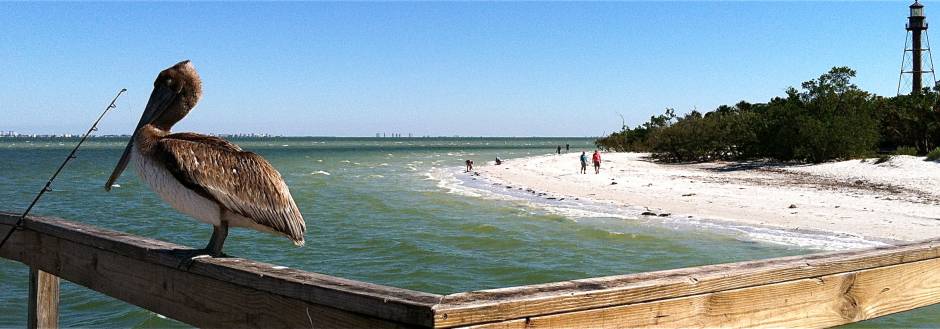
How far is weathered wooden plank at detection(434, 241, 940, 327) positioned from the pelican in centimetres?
171

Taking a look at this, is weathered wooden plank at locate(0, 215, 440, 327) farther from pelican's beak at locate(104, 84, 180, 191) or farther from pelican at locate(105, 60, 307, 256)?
pelican's beak at locate(104, 84, 180, 191)

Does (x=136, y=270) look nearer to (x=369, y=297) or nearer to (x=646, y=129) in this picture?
(x=369, y=297)

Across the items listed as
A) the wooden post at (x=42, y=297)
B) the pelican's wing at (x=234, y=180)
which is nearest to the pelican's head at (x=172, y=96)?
the pelican's wing at (x=234, y=180)

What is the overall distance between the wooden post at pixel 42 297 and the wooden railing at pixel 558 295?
1.07 meters

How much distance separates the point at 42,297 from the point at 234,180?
1.67 metres

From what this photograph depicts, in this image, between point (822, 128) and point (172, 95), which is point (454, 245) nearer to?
point (172, 95)

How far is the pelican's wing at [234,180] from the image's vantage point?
3164mm

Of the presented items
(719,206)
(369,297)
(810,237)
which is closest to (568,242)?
(810,237)

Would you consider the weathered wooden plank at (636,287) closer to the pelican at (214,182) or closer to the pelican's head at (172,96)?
the pelican at (214,182)

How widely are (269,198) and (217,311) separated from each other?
91cm

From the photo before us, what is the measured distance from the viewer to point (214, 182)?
10.4 feet

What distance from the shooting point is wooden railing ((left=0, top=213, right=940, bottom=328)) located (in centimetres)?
173

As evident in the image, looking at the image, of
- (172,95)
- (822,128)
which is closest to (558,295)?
(172,95)

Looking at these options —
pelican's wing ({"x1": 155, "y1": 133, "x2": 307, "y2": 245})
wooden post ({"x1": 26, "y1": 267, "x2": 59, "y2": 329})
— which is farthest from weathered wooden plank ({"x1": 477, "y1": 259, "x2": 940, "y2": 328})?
wooden post ({"x1": 26, "y1": 267, "x2": 59, "y2": 329})
